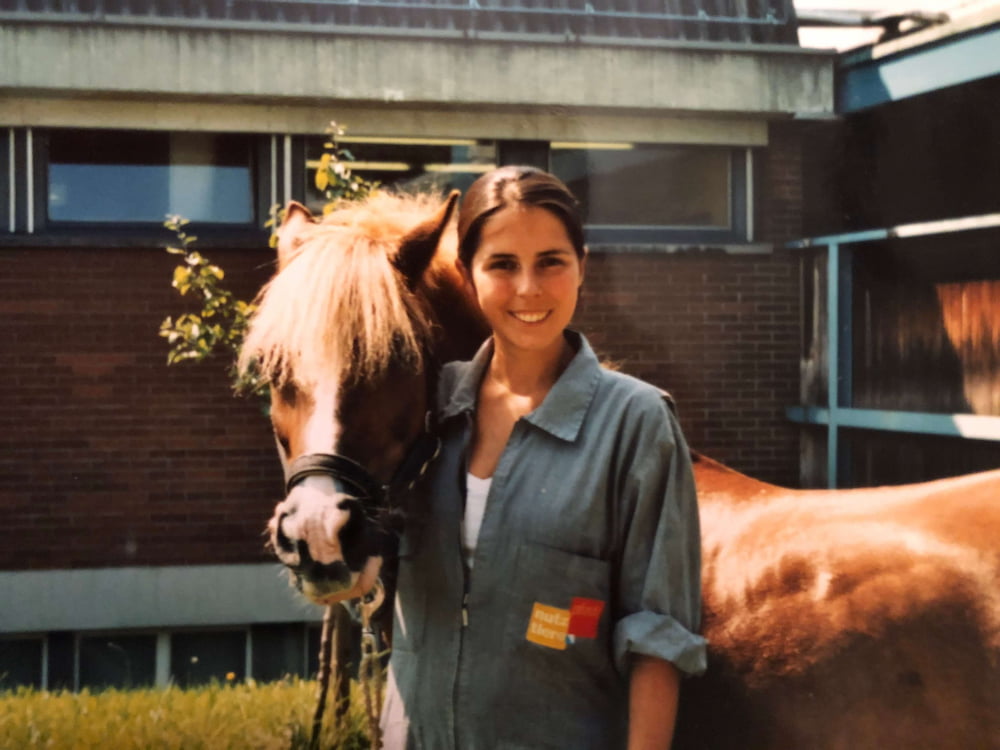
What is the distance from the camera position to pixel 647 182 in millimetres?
7730

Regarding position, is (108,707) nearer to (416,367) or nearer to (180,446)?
(180,446)

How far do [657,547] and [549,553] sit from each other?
0.57 feet

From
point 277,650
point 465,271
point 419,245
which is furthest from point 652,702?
point 277,650

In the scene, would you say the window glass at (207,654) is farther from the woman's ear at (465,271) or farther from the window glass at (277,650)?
the woman's ear at (465,271)

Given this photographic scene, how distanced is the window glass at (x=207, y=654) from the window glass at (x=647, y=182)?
147 inches

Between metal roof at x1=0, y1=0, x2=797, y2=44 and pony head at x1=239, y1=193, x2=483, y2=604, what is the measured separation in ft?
15.8

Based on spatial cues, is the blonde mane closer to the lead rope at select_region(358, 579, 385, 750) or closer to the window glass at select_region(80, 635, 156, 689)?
the lead rope at select_region(358, 579, 385, 750)

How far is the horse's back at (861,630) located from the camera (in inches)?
93.9

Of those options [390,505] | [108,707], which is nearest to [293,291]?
[390,505]

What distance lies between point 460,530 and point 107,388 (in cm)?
562

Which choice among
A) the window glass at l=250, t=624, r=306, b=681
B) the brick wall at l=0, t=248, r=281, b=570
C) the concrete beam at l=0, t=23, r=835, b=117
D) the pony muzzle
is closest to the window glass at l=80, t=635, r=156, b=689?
the brick wall at l=0, t=248, r=281, b=570

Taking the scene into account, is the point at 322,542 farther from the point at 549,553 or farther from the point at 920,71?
the point at 920,71

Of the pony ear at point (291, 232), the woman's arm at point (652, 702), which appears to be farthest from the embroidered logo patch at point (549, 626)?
the pony ear at point (291, 232)

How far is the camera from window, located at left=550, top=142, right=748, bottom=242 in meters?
7.66
